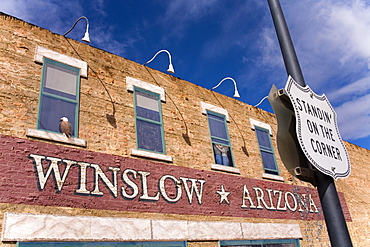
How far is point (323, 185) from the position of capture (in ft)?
11.8

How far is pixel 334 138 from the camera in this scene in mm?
4332

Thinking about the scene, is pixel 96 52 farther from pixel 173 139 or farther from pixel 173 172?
pixel 173 172

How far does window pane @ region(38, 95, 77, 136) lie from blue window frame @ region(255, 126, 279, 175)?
704cm

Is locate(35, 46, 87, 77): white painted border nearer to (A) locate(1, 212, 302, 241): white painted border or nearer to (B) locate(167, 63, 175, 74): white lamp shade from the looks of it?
(B) locate(167, 63, 175, 74): white lamp shade

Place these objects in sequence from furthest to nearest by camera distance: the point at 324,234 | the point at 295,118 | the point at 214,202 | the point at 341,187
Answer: the point at 341,187
the point at 324,234
the point at 214,202
the point at 295,118

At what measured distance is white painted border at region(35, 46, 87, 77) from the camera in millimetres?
8164

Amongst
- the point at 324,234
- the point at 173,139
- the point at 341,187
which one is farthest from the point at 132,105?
the point at 341,187

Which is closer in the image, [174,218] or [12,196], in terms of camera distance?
[12,196]

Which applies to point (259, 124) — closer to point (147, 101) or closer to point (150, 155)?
point (147, 101)

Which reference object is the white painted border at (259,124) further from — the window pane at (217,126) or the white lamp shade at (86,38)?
the white lamp shade at (86,38)

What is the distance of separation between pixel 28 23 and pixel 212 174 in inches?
246

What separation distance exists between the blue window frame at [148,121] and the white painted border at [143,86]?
0.30ft

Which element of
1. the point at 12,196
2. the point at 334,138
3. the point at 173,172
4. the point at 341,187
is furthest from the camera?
the point at 341,187

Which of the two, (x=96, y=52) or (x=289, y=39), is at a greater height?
(x=96, y=52)
